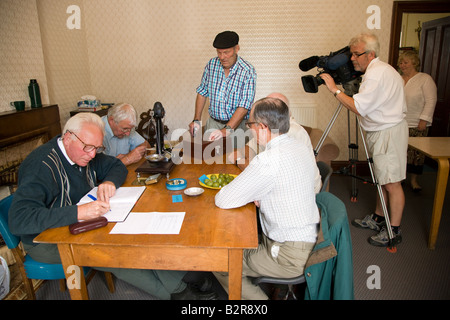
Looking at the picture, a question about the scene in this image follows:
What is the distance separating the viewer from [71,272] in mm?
1410

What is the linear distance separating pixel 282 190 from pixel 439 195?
1.73m

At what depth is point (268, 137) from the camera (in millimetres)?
1649

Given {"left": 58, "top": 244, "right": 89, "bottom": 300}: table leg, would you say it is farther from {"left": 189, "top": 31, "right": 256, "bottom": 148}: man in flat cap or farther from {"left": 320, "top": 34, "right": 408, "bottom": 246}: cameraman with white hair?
{"left": 320, "top": 34, "right": 408, "bottom": 246}: cameraman with white hair

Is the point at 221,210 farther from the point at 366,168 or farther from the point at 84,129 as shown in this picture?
the point at 366,168

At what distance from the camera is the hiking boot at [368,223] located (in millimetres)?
3007

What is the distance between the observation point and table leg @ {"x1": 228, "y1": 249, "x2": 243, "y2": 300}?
4.38 ft

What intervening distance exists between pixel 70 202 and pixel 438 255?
272cm

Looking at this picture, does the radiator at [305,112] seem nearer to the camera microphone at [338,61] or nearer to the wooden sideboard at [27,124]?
the camera microphone at [338,61]

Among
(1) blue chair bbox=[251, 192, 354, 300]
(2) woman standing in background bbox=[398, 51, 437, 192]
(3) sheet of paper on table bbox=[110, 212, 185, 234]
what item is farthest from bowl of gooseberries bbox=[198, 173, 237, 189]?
(2) woman standing in background bbox=[398, 51, 437, 192]

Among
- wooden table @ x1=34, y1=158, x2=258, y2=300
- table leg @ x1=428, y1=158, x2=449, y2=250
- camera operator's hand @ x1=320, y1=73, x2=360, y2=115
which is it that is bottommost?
table leg @ x1=428, y1=158, x2=449, y2=250

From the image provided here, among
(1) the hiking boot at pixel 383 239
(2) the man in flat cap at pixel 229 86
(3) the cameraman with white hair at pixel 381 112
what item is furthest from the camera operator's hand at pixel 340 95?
(1) the hiking boot at pixel 383 239

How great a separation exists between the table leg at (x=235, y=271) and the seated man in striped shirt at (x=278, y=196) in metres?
0.23

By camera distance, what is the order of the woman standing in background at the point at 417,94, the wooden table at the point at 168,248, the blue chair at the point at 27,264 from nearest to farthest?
1. the wooden table at the point at 168,248
2. the blue chair at the point at 27,264
3. the woman standing in background at the point at 417,94

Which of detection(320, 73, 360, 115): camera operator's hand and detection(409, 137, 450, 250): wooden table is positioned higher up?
detection(320, 73, 360, 115): camera operator's hand
